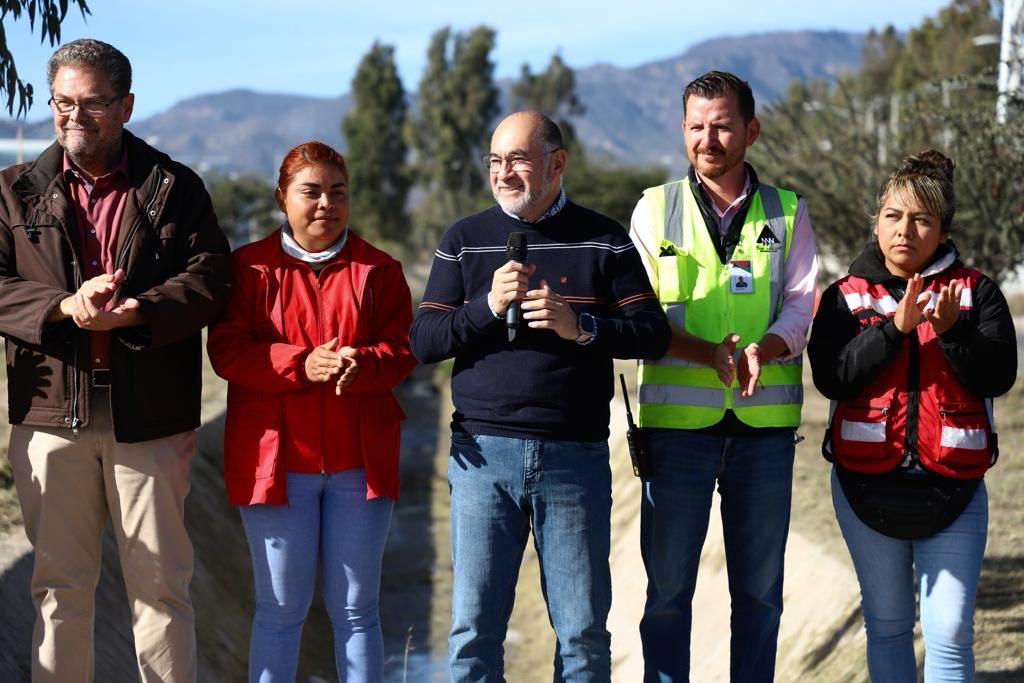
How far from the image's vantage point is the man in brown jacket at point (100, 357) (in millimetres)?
4484

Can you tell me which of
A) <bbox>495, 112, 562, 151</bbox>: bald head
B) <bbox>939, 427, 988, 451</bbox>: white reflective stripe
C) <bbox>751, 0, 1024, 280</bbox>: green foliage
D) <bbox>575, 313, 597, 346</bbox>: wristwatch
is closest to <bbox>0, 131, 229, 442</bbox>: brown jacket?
<bbox>495, 112, 562, 151</bbox>: bald head

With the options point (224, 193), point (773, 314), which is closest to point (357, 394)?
point (773, 314)

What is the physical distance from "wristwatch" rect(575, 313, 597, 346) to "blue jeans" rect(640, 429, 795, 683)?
682 mm

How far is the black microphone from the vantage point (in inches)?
162

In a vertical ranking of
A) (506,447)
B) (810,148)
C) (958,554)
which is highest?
(810,148)

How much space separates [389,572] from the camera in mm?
13273

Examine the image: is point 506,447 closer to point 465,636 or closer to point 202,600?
point 465,636

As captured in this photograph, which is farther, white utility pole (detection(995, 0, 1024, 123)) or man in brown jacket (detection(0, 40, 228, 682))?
white utility pole (detection(995, 0, 1024, 123))

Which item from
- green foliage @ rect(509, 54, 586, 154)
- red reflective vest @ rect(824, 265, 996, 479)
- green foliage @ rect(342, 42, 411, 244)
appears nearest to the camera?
red reflective vest @ rect(824, 265, 996, 479)

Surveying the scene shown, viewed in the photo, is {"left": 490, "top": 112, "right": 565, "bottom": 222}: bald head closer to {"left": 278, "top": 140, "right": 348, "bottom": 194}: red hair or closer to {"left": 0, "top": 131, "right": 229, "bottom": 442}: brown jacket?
{"left": 278, "top": 140, "right": 348, "bottom": 194}: red hair

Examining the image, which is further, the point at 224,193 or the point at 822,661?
the point at 224,193

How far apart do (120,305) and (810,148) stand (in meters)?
12.3

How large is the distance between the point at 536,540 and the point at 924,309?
1.48 meters

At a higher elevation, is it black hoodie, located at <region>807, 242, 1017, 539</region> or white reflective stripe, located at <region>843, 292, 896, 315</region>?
white reflective stripe, located at <region>843, 292, 896, 315</region>
